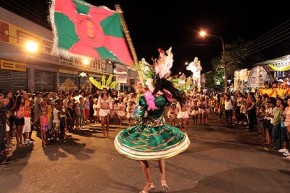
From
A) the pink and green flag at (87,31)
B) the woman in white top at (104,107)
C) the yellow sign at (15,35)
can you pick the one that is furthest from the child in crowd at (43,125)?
the yellow sign at (15,35)

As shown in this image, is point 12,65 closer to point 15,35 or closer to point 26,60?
point 26,60

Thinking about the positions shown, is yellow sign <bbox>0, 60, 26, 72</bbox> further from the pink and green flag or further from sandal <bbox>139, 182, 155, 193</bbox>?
sandal <bbox>139, 182, 155, 193</bbox>

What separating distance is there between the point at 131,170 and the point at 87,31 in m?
3.28

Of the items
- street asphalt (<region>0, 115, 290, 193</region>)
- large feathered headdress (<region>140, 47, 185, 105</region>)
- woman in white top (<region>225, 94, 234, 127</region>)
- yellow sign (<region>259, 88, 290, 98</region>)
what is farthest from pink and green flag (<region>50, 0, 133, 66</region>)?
woman in white top (<region>225, 94, 234, 127</region>)

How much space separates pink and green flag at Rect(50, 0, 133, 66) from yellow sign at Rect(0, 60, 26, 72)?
1062 centimetres

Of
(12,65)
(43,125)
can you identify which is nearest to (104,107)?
(43,125)

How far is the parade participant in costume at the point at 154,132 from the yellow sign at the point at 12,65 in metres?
11.7

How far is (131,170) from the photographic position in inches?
269

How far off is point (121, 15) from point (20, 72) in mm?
14058

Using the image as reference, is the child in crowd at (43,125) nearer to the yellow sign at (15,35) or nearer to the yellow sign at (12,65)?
the yellow sign at (15,35)

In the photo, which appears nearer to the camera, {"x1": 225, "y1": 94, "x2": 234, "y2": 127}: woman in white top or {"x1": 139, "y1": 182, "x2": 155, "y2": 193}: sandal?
{"x1": 139, "y1": 182, "x2": 155, "y2": 193}: sandal

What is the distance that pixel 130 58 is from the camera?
5.76 metres

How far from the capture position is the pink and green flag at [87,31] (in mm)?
5551

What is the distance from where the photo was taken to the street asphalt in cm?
563
